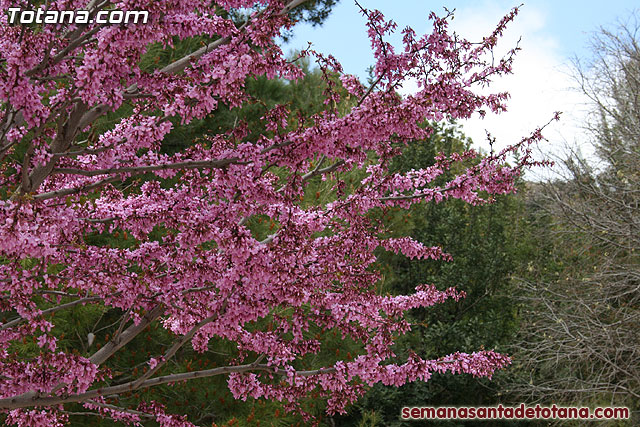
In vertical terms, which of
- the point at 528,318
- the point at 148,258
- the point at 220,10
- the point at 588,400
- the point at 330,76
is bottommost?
the point at 588,400

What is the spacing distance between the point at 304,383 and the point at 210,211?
1614 mm

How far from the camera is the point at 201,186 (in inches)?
142

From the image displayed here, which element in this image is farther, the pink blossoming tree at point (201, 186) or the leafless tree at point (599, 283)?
the leafless tree at point (599, 283)

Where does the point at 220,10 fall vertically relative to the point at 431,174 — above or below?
above

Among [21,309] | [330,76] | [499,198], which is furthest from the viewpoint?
[499,198]

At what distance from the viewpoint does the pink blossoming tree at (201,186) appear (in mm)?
2945

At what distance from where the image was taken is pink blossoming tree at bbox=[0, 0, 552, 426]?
2945 millimetres

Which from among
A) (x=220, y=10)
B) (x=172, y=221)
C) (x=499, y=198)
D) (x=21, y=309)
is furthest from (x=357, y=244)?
(x=499, y=198)

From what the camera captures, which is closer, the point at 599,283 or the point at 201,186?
the point at 201,186

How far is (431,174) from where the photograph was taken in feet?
14.3

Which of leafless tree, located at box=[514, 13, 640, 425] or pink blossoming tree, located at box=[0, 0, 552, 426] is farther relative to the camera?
leafless tree, located at box=[514, 13, 640, 425]

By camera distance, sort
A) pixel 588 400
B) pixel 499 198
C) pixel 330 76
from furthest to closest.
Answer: pixel 499 198
pixel 588 400
pixel 330 76

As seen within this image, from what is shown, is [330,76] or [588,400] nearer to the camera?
A: [330,76]

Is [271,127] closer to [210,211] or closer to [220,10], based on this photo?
[210,211]
